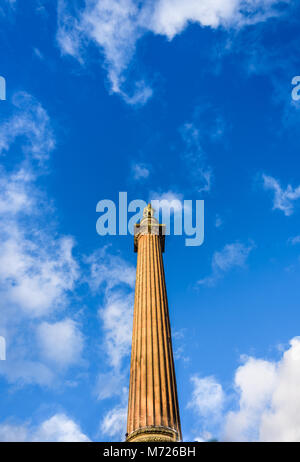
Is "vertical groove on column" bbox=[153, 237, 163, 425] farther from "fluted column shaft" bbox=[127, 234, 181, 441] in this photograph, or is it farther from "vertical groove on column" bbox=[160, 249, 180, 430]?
"vertical groove on column" bbox=[160, 249, 180, 430]

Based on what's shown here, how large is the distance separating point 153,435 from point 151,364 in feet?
14.4

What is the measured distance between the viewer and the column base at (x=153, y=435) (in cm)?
2103

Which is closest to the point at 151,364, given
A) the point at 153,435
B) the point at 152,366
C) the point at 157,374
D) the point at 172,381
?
the point at 152,366

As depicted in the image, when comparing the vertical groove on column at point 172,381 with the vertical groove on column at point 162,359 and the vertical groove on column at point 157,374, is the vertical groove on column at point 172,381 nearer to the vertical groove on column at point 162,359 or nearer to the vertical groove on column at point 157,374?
the vertical groove on column at point 162,359

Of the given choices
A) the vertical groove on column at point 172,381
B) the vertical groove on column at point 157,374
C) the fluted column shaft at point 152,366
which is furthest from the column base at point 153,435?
the vertical groove on column at point 172,381

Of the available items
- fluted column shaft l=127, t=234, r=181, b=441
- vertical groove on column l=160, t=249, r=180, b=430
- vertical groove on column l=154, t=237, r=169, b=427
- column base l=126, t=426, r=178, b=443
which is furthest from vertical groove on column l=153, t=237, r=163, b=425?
vertical groove on column l=160, t=249, r=180, b=430

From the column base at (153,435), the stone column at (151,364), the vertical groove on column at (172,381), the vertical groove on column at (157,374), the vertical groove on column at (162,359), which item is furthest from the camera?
the vertical groove on column at (172,381)

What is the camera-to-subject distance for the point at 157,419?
21922 mm

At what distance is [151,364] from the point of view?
80.7ft
